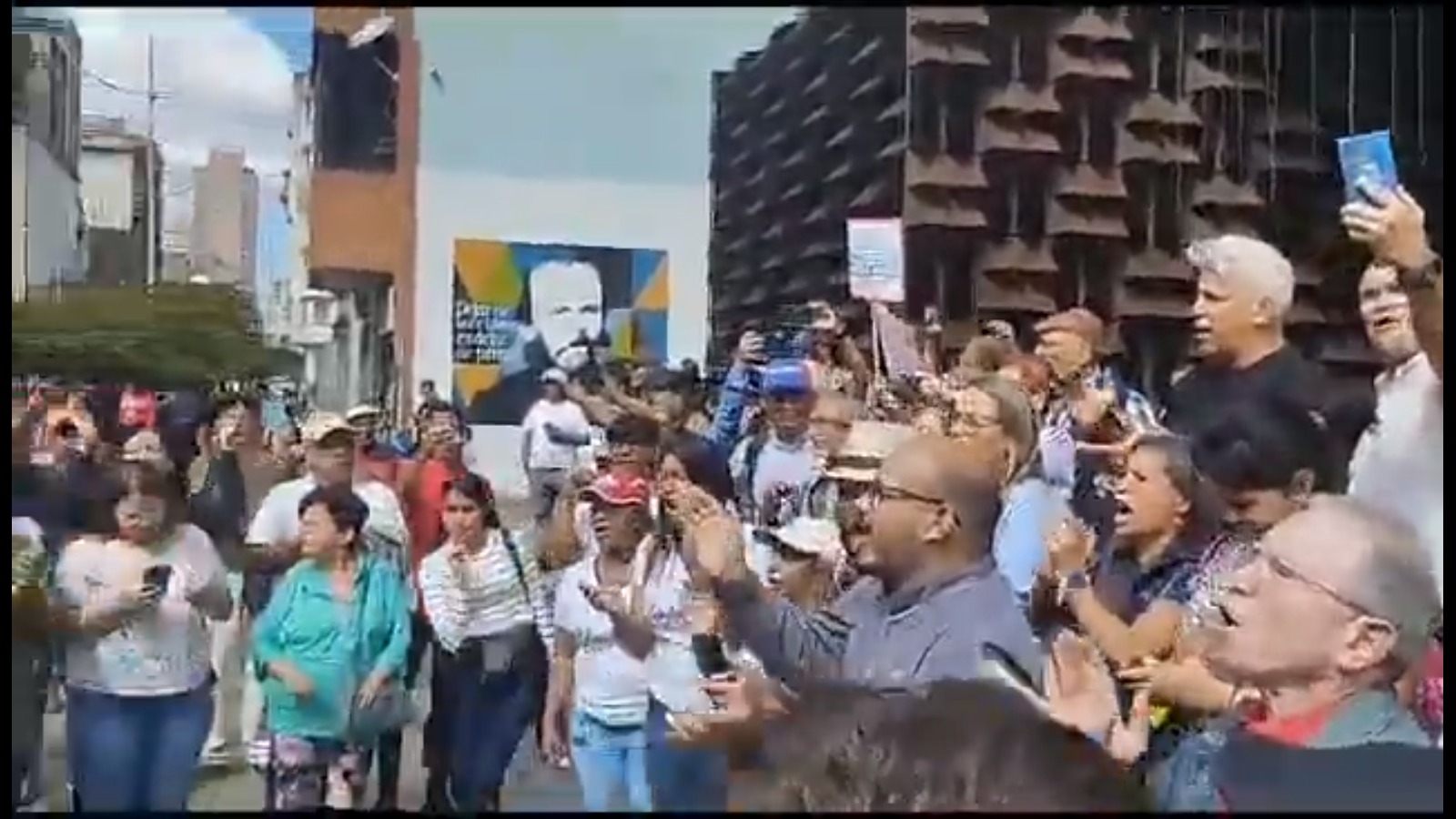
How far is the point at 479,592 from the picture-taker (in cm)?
336

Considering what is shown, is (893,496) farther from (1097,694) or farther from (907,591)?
(1097,694)

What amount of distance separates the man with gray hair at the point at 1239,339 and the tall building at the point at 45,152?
71.2 inches

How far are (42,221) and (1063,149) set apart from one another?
1.64 meters

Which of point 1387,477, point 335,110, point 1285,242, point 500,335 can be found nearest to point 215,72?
point 335,110

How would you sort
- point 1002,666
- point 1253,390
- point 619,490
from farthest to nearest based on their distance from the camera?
point 1253,390, point 619,490, point 1002,666

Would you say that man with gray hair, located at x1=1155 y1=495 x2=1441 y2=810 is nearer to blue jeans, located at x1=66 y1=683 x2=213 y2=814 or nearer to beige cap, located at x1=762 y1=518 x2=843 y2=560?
beige cap, located at x1=762 y1=518 x2=843 y2=560

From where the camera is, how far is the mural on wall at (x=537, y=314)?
3.25 meters

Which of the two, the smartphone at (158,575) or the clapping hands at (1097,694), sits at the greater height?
the smartphone at (158,575)

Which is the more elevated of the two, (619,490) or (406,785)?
(619,490)

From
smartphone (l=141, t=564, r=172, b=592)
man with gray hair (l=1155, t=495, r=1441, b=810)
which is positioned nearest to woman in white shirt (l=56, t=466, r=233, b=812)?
smartphone (l=141, t=564, r=172, b=592)

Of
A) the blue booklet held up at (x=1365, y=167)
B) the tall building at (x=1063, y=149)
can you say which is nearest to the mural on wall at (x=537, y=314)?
the tall building at (x=1063, y=149)

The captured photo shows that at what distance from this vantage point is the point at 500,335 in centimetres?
325

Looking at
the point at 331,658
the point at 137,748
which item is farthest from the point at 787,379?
the point at 137,748

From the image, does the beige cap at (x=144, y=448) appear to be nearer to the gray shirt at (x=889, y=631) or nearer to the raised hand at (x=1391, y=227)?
the gray shirt at (x=889, y=631)
